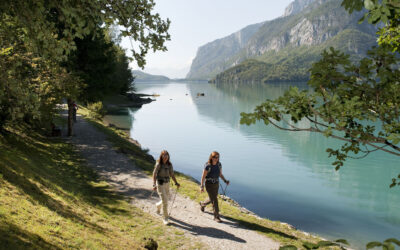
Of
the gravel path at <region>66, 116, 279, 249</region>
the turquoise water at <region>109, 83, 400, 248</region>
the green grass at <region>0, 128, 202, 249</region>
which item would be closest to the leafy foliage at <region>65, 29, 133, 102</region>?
the gravel path at <region>66, 116, 279, 249</region>

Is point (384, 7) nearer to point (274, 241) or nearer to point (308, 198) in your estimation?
point (274, 241)

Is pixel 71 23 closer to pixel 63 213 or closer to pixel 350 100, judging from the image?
pixel 350 100

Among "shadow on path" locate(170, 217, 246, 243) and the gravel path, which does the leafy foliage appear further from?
"shadow on path" locate(170, 217, 246, 243)

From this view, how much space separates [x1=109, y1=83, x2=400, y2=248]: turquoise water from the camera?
63.7ft

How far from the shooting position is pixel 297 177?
28781 mm

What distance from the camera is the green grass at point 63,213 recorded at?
310 inches

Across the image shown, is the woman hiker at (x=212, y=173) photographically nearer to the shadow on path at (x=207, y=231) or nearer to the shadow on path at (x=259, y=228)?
the shadow on path at (x=207, y=231)

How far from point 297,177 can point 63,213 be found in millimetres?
22939

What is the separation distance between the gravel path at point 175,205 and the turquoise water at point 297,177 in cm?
711

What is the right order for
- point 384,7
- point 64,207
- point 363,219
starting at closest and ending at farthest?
point 384,7, point 64,207, point 363,219

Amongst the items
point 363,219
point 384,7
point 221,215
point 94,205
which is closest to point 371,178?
point 363,219

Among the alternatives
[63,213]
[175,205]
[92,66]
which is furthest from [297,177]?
[63,213]

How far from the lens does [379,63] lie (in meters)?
4.51

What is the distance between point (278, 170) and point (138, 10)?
26.7 meters
